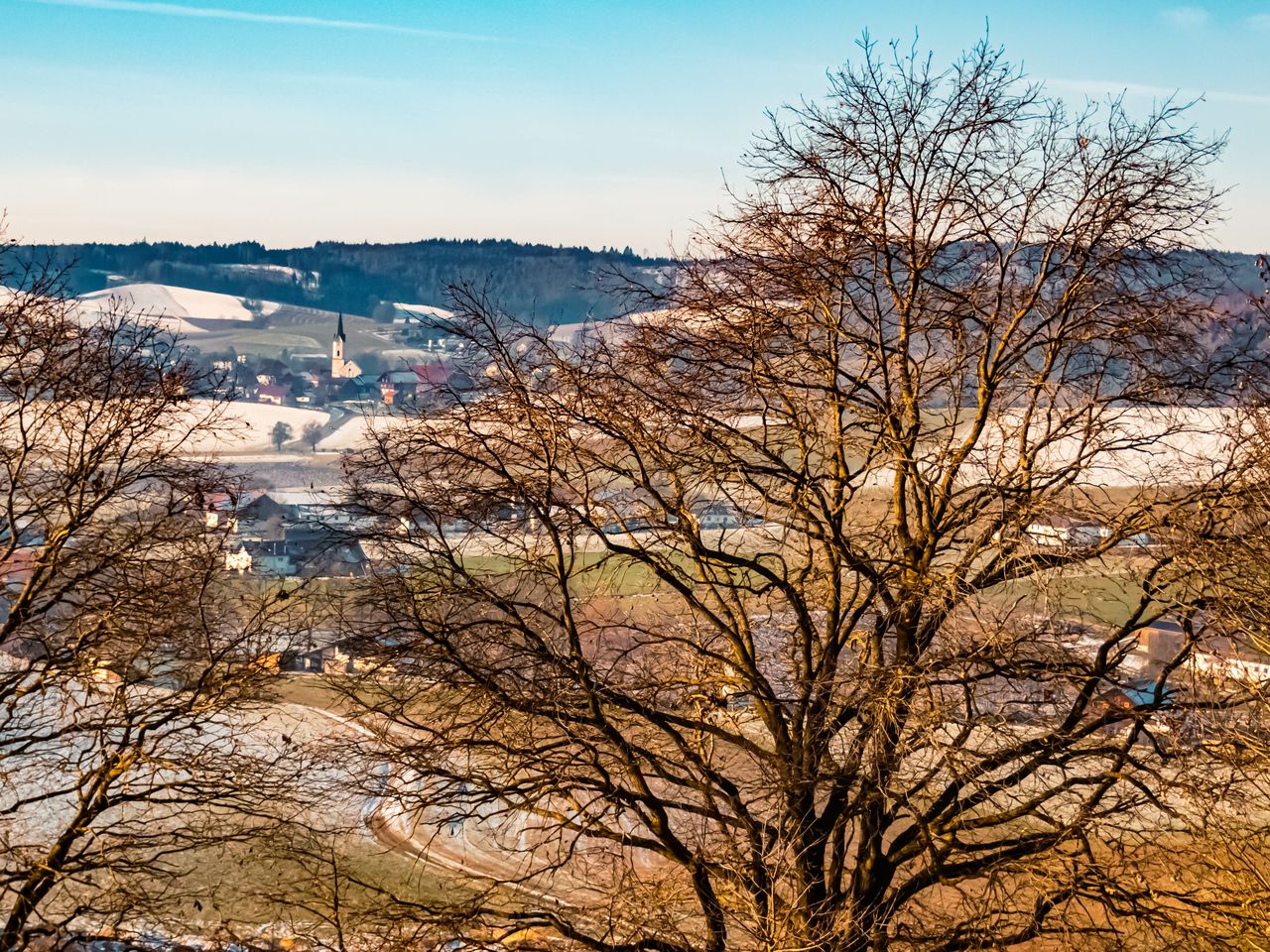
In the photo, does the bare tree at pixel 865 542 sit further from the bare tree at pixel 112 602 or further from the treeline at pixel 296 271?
the treeline at pixel 296 271

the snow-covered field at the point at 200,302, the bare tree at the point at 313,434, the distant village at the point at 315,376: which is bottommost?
the bare tree at the point at 313,434

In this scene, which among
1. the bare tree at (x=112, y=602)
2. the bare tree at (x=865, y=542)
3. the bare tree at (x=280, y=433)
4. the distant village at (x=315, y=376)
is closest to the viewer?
the bare tree at (x=865, y=542)

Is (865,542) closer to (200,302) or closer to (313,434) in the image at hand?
(313,434)

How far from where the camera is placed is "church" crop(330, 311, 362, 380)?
3029 inches

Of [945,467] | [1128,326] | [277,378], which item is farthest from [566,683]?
[277,378]

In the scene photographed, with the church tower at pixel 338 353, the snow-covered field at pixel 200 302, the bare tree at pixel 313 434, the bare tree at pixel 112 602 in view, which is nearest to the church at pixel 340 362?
the church tower at pixel 338 353

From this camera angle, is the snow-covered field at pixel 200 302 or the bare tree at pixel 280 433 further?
the snow-covered field at pixel 200 302

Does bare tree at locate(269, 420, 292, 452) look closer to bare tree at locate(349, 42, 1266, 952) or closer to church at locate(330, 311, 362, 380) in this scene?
church at locate(330, 311, 362, 380)

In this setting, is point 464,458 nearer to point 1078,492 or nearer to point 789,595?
point 789,595

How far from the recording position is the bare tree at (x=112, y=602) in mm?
10320

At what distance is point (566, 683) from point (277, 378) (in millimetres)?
72619

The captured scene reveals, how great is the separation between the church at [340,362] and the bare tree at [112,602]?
207ft

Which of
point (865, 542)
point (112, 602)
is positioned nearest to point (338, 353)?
point (112, 602)

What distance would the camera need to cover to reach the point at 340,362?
270 ft
